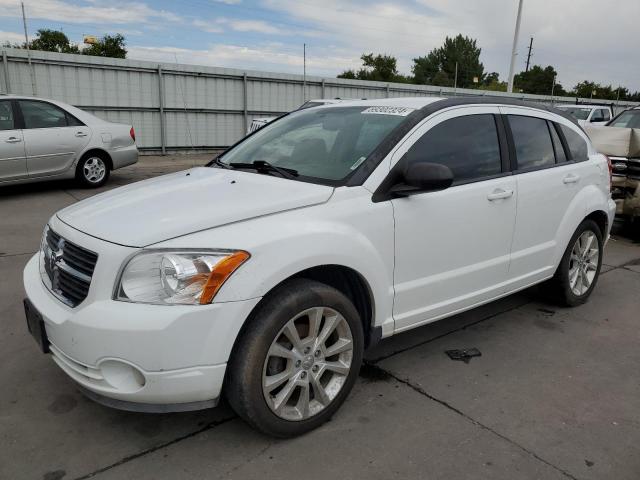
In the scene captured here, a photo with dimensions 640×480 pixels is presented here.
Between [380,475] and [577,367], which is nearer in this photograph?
[380,475]

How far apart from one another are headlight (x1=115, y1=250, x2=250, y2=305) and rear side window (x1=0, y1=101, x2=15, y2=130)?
7230 millimetres

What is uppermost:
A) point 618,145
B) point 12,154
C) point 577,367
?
point 618,145

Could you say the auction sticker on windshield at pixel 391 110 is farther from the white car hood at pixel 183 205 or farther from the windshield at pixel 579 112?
the windshield at pixel 579 112

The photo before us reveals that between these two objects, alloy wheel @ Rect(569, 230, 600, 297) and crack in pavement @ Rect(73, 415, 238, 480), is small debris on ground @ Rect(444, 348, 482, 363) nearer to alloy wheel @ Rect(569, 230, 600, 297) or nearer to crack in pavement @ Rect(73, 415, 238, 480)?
alloy wheel @ Rect(569, 230, 600, 297)

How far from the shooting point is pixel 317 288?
262 cm

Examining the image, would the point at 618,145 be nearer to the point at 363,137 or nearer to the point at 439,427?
the point at 363,137

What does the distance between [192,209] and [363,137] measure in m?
1.17

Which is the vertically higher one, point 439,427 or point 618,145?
point 618,145

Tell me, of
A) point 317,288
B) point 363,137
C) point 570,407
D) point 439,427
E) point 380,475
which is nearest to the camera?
point 380,475

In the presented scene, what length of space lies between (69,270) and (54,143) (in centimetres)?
699

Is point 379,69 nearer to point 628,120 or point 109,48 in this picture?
point 109,48

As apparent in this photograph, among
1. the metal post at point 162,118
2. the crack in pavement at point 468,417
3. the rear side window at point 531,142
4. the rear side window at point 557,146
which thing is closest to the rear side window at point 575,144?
the rear side window at point 557,146

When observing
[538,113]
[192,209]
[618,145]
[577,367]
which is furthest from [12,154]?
[618,145]

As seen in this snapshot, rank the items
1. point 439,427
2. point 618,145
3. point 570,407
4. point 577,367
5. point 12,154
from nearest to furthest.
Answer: point 439,427, point 570,407, point 577,367, point 618,145, point 12,154
